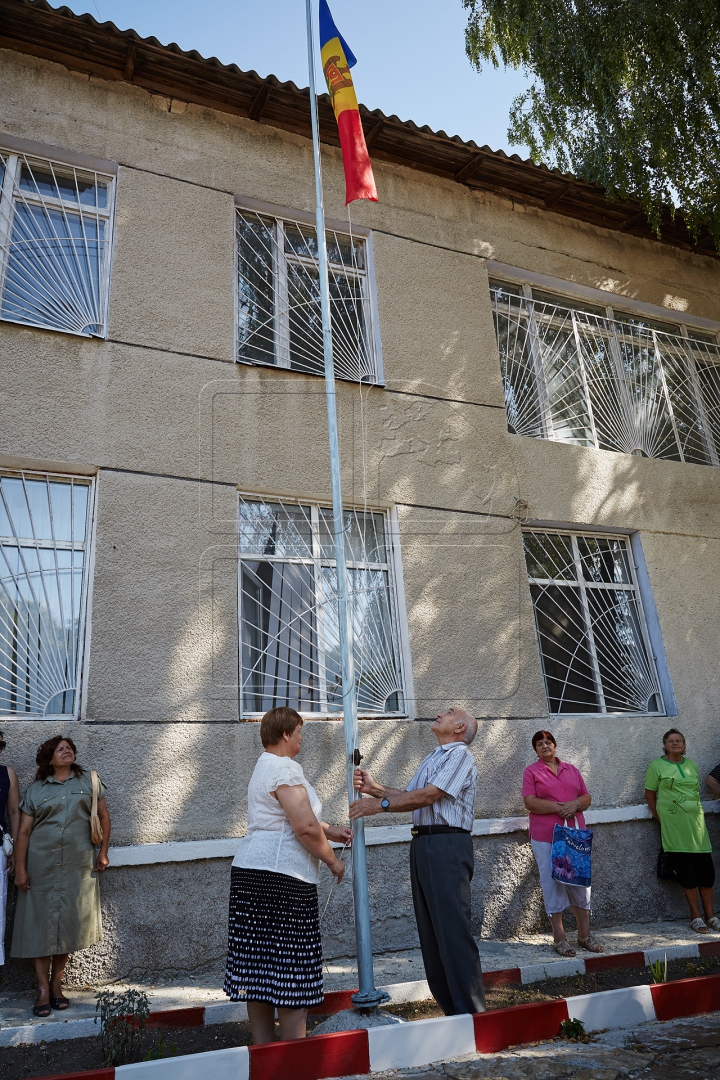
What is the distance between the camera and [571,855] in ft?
18.9

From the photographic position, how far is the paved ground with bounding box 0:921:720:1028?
4559 mm

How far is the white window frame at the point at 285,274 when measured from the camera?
7.22 m

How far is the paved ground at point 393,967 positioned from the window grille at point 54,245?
179 inches

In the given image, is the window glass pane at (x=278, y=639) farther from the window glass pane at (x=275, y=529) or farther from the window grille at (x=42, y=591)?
the window grille at (x=42, y=591)

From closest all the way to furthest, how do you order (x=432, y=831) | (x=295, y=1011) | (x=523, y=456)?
(x=295, y=1011), (x=432, y=831), (x=523, y=456)

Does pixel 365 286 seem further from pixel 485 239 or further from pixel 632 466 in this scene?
pixel 632 466

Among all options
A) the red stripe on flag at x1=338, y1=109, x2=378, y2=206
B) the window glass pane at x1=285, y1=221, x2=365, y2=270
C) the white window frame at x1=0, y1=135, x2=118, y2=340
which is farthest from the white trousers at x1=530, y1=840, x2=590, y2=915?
the window glass pane at x1=285, y1=221, x2=365, y2=270

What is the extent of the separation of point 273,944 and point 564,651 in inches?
180

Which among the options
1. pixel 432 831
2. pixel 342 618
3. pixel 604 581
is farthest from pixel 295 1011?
pixel 604 581

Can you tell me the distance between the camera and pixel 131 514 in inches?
233

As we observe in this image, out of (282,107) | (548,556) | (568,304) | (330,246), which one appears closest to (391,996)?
(548,556)

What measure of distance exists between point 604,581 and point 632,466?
4.21 ft

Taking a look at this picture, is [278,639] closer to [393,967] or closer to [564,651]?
[393,967]

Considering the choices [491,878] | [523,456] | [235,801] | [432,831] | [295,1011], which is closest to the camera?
[295,1011]
